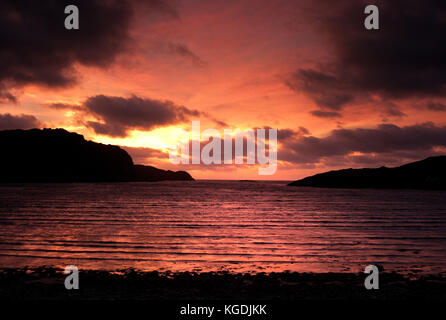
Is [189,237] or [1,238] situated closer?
[1,238]

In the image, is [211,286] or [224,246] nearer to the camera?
[211,286]

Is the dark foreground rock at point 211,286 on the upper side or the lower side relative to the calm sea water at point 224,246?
upper

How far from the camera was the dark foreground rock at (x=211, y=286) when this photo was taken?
10258 mm

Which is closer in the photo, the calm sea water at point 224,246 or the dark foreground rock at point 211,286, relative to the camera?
the dark foreground rock at point 211,286

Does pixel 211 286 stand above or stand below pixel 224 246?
above

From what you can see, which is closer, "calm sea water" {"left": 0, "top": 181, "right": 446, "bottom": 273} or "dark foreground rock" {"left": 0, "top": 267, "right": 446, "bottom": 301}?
"dark foreground rock" {"left": 0, "top": 267, "right": 446, "bottom": 301}

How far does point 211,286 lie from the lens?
11727 millimetres

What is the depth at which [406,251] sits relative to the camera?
20.1m

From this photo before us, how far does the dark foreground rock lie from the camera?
10.3 meters

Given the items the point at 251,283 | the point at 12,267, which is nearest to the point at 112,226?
the point at 12,267

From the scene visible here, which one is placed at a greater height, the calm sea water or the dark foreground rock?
the dark foreground rock

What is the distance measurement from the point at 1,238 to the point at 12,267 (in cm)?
1040
